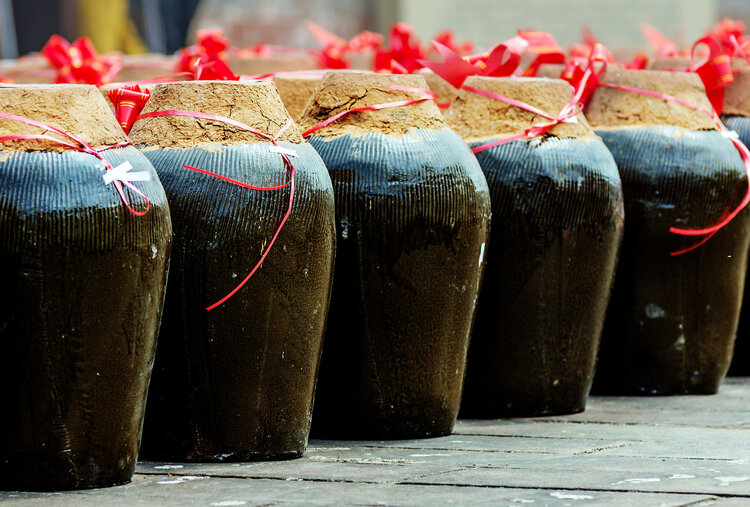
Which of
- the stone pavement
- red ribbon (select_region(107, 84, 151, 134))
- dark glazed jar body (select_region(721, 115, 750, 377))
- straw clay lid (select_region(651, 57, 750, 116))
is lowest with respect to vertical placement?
dark glazed jar body (select_region(721, 115, 750, 377))

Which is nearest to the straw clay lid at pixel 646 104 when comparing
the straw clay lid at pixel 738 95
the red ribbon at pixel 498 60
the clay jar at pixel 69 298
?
the red ribbon at pixel 498 60

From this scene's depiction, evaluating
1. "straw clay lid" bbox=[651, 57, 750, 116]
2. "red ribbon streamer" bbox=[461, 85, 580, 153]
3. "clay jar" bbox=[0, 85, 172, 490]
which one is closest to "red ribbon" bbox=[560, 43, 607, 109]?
"red ribbon streamer" bbox=[461, 85, 580, 153]

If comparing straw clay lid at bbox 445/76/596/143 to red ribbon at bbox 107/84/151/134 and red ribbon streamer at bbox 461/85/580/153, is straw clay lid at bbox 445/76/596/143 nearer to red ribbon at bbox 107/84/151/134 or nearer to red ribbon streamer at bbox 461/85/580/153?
red ribbon streamer at bbox 461/85/580/153

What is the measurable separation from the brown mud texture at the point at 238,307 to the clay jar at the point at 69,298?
0.69ft

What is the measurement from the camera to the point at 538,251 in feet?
14.1

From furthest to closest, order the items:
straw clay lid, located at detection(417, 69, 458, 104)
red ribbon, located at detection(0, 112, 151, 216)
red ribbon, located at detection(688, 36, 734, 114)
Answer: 1. red ribbon, located at detection(688, 36, 734, 114)
2. straw clay lid, located at detection(417, 69, 458, 104)
3. red ribbon, located at detection(0, 112, 151, 216)

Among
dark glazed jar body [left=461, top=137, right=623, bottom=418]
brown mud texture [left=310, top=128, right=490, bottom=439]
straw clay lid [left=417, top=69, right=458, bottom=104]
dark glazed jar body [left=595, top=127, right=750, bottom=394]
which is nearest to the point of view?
brown mud texture [left=310, top=128, right=490, bottom=439]

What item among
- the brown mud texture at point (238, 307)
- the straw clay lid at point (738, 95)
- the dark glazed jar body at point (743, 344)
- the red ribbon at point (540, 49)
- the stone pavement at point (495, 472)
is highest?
the red ribbon at point (540, 49)

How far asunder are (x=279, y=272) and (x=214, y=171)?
29 centimetres

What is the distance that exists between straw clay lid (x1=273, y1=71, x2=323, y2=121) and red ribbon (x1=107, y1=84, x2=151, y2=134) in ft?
2.37

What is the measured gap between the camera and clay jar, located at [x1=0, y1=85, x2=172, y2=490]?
10.0 feet

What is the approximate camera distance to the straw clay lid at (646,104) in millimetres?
4785

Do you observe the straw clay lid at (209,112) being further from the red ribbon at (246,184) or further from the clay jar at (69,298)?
the clay jar at (69,298)

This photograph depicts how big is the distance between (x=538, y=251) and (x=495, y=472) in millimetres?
1094
